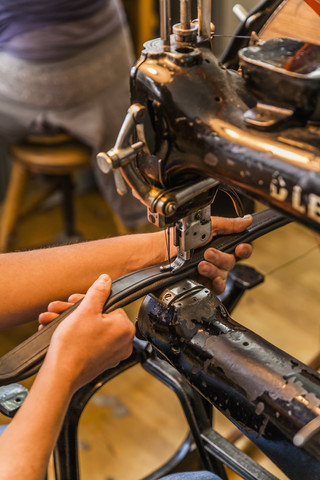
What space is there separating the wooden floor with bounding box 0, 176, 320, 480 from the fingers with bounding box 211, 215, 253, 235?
24 centimetres

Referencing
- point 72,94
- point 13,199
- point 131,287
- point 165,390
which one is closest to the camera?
point 131,287

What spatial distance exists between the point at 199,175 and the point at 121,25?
1.23 metres

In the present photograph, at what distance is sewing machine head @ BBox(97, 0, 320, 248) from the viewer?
557mm

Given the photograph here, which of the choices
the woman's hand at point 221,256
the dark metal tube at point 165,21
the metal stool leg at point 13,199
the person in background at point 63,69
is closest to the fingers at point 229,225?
the woman's hand at point 221,256

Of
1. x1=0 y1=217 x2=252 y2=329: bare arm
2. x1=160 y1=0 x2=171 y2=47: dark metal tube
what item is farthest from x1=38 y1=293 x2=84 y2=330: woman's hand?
x1=160 y1=0 x2=171 y2=47: dark metal tube

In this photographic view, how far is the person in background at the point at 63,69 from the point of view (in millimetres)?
1640

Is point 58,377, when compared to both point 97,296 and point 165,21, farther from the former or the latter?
point 165,21

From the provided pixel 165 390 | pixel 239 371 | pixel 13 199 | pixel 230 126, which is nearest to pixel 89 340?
pixel 239 371

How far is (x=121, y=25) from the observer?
5.85 ft

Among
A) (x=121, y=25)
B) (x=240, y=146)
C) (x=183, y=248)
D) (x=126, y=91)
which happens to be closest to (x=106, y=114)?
(x=126, y=91)

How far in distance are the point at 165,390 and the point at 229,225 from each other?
0.93 m

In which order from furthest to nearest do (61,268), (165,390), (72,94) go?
(72,94) < (165,390) < (61,268)

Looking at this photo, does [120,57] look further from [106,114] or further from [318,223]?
[318,223]

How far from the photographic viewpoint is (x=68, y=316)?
2.24 ft
